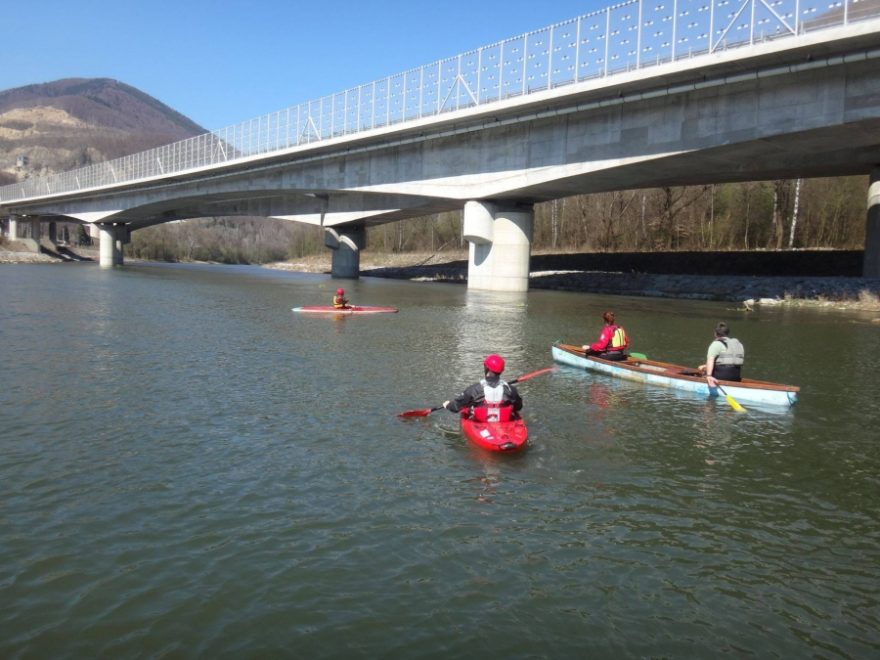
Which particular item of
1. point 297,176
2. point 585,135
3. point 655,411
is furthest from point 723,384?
point 297,176

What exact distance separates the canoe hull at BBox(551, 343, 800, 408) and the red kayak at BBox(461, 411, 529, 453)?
17.8 ft

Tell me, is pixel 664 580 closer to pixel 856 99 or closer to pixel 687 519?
pixel 687 519

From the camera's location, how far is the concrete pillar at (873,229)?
36.4 meters

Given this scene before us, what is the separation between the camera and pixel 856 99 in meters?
24.6

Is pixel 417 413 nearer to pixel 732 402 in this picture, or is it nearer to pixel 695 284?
pixel 732 402

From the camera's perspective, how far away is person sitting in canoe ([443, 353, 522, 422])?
34.0ft

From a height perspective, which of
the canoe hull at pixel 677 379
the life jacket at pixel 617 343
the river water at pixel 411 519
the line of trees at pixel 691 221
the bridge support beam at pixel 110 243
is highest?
the line of trees at pixel 691 221

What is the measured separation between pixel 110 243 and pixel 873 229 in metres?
76.3

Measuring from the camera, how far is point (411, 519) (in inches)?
289

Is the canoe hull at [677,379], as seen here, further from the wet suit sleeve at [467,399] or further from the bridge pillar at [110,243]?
the bridge pillar at [110,243]

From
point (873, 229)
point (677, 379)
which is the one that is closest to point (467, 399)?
point (677, 379)

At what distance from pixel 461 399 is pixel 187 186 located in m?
61.0

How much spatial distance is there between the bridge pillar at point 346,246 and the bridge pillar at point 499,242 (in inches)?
821

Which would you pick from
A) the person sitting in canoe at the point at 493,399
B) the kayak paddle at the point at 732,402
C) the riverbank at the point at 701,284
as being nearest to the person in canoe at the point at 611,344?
the kayak paddle at the point at 732,402
